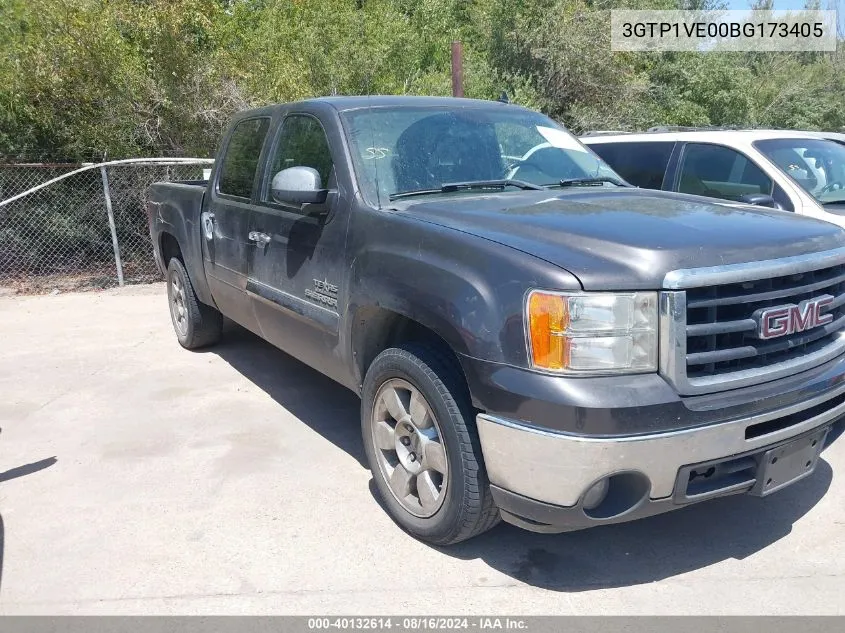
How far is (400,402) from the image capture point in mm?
3318

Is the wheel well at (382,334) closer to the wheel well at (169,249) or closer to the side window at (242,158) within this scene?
the side window at (242,158)

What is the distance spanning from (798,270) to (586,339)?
95 cm

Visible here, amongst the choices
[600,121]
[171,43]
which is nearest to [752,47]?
[600,121]

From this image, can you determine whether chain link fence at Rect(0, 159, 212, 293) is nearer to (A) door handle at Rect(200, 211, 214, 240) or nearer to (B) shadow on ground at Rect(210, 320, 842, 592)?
(A) door handle at Rect(200, 211, 214, 240)

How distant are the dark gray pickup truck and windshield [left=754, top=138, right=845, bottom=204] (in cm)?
271

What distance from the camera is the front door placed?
12.3 feet

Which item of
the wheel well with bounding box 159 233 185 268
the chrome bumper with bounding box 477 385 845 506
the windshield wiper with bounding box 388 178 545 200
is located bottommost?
the chrome bumper with bounding box 477 385 845 506

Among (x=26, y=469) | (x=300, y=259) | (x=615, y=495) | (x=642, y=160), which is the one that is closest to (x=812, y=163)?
(x=642, y=160)

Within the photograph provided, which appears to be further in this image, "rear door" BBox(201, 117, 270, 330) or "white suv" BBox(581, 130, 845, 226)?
"white suv" BBox(581, 130, 845, 226)

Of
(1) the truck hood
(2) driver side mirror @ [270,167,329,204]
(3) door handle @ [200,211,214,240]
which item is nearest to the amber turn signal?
(1) the truck hood

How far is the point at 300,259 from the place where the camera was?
4.03m

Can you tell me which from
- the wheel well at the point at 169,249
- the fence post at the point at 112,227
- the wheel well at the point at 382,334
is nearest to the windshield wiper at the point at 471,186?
the wheel well at the point at 382,334

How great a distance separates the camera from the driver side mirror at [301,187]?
12.1ft

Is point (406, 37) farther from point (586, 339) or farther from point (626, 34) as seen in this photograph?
point (586, 339)
